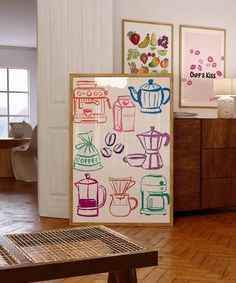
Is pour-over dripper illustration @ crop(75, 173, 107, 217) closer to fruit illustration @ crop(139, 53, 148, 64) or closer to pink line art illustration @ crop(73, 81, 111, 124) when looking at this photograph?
pink line art illustration @ crop(73, 81, 111, 124)

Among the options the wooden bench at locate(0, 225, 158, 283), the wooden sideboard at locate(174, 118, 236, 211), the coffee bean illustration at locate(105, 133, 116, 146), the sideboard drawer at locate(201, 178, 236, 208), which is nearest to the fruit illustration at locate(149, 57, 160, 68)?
the wooden sideboard at locate(174, 118, 236, 211)

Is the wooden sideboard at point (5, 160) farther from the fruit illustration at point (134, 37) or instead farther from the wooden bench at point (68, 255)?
the wooden bench at point (68, 255)

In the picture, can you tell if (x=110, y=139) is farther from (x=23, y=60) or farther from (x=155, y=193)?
(x=23, y=60)

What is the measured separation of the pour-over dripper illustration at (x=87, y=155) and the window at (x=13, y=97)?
7.82 metres

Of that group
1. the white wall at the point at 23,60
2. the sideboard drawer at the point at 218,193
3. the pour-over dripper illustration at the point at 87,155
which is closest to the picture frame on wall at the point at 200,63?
the sideboard drawer at the point at 218,193

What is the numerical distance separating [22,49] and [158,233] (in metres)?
8.87

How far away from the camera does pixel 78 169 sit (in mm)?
4449

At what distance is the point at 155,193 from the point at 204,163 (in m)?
0.73

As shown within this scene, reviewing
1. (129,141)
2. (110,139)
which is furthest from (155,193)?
(110,139)

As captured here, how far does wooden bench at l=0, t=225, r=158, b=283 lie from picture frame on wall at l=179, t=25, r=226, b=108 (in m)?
3.74

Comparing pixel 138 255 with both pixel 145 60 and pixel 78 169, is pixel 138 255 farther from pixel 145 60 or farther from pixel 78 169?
pixel 145 60

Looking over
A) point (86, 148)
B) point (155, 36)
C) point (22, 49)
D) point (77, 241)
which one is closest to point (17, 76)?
point (22, 49)

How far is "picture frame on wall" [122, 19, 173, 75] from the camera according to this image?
5.17m

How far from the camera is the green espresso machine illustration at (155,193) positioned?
4.43 meters
